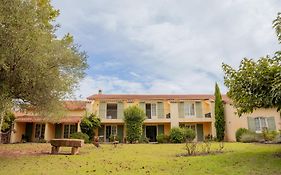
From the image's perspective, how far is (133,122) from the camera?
36.9 meters

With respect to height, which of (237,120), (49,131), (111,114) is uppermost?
(111,114)

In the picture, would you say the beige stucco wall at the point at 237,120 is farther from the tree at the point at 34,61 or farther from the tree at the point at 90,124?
the tree at the point at 34,61

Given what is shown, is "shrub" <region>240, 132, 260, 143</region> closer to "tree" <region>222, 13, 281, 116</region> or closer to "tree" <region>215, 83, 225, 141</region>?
"tree" <region>215, 83, 225, 141</region>

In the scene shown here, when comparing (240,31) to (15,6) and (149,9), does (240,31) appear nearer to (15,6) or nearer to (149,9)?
(149,9)

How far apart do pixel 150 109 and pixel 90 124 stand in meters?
10.0

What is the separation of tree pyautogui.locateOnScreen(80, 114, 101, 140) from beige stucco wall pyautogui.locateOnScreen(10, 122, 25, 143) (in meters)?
9.11

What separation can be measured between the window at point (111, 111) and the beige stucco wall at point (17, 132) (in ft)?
40.2

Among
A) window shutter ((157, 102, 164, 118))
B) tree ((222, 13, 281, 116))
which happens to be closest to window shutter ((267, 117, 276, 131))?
window shutter ((157, 102, 164, 118))

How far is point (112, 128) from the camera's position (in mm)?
40719

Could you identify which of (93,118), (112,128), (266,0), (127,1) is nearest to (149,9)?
(127,1)

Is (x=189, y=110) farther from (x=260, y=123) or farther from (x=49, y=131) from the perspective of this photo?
(x=49, y=131)

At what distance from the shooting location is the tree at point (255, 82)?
44.7 ft

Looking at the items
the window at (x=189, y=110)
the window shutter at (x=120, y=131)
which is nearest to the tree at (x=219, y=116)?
the window at (x=189, y=110)

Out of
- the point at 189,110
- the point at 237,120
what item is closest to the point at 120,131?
the point at 189,110
